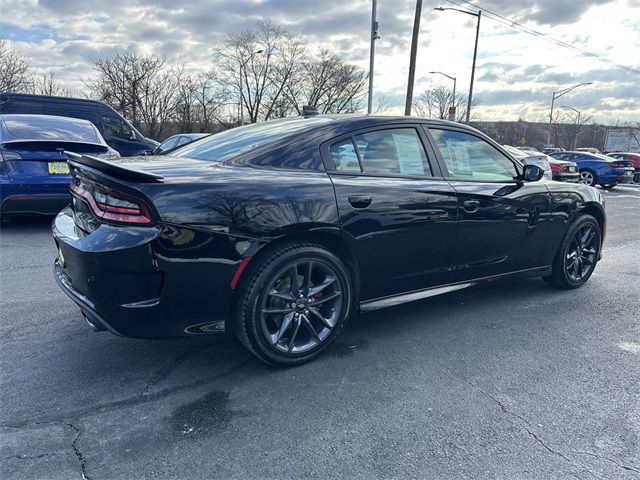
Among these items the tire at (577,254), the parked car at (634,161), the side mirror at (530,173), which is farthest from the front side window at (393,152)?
the parked car at (634,161)

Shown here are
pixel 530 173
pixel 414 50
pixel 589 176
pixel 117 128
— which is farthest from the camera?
pixel 589 176

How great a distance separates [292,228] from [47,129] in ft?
18.1

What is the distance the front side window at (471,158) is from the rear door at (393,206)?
0.20 m

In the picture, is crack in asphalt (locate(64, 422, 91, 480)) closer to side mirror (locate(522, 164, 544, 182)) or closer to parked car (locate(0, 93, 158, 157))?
side mirror (locate(522, 164, 544, 182))

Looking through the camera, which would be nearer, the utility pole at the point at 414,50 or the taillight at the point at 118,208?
the taillight at the point at 118,208

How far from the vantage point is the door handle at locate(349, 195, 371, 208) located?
295 cm

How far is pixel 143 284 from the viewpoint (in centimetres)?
237

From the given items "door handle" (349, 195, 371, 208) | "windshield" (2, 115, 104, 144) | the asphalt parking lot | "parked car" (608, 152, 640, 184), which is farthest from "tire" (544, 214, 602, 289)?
"parked car" (608, 152, 640, 184)

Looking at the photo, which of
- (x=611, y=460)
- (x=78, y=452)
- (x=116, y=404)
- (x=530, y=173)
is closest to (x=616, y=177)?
(x=530, y=173)

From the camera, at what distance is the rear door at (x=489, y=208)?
354 centimetres

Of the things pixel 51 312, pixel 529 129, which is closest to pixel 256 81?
pixel 51 312

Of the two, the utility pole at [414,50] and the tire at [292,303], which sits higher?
the utility pole at [414,50]

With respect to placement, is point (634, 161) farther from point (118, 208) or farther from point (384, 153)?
point (118, 208)

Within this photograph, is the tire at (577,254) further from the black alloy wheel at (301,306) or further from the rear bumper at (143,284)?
the rear bumper at (143,284)
